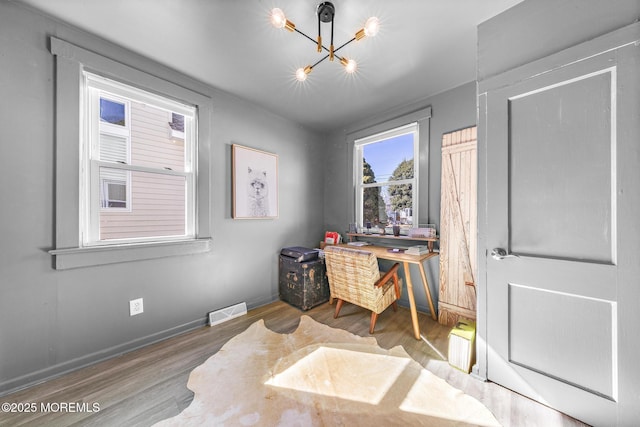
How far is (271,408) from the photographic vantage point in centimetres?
137

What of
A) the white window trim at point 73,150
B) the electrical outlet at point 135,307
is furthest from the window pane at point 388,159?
the electrical outlet at point 135,307

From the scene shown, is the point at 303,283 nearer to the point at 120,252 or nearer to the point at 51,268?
the point at 120,252

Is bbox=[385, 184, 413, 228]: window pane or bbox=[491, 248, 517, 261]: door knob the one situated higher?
bbox=[385, 184, 413, 228]: window pane

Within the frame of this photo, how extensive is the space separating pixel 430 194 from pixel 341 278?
1.46 metres

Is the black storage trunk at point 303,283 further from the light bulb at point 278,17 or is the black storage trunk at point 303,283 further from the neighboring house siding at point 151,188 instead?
the light bulb at point 278,17

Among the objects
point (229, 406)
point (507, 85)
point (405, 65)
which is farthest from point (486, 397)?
point (405, 65)

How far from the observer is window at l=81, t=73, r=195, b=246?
6.07 feet

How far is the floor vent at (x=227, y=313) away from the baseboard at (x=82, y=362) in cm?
19

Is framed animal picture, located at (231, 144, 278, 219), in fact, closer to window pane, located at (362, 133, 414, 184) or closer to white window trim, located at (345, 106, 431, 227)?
window pane, located at (362, 133, 414, 184)

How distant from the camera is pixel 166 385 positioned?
1572 millimetres

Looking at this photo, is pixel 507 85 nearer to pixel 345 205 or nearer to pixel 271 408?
pixel 345 205

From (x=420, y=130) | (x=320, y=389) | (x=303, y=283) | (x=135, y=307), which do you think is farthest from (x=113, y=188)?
(x=420, y=130)

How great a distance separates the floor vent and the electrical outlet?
2.09ft

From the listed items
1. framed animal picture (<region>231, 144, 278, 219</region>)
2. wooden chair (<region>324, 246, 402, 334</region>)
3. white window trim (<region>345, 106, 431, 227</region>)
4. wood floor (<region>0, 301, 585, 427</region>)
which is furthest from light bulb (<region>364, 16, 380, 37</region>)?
wood floor (<region>0, 301, 585, 427</region>)
